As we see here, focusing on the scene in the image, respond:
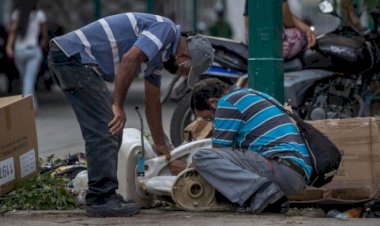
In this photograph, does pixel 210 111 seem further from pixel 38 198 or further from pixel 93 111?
pixel 38 198

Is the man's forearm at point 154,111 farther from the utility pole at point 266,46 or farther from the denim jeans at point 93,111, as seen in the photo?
the utility pole at point 266,46

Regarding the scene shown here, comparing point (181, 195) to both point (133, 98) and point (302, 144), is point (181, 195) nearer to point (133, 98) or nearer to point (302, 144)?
point (302, 144)

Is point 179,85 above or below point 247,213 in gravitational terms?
above

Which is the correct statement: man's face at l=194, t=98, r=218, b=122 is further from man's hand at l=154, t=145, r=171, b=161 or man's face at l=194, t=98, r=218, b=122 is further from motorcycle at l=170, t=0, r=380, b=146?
motorcycle at l=170, t=0, r=380, b=146

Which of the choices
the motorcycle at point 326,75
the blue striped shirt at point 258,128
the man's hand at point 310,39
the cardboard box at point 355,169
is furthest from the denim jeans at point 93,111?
the man's hand at point 310,39

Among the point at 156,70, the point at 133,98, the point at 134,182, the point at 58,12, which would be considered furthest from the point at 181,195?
the point at 58,12

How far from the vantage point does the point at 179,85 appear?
9.36m

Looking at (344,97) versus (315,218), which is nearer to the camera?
(315,218)

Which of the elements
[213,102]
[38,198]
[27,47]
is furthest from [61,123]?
[213,102]

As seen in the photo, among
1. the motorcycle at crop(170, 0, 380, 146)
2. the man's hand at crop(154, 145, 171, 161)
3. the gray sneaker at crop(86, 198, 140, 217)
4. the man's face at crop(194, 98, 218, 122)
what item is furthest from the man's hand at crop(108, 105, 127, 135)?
the motorcycle at crop(170, 0, 380, 146)

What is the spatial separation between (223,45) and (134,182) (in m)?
3.10

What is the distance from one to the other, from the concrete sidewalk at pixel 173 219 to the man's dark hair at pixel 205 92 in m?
0.67

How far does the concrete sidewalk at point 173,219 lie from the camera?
6.14m

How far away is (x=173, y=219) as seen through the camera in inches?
248
